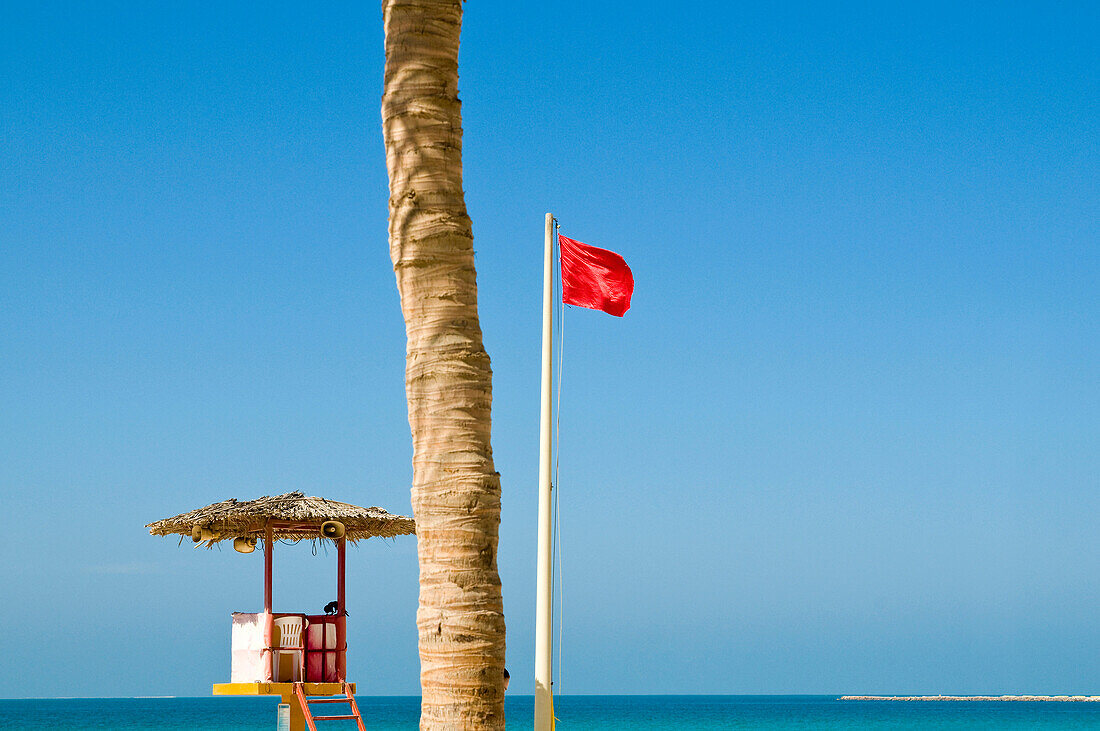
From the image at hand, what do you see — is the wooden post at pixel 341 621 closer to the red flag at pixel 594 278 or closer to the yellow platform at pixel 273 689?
the yellow platform at pixel 273 689

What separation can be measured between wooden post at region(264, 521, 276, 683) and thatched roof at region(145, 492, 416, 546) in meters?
0.09

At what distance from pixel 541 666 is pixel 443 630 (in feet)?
12.0

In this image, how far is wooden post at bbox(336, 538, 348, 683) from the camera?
53.4 ft

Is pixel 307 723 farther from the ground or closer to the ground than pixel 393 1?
closer to the ground

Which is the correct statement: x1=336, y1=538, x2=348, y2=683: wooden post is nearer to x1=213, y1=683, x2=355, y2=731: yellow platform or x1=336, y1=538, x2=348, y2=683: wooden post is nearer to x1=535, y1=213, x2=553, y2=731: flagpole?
x1=213, y1=683, x2=355, y2=731: yellow platform

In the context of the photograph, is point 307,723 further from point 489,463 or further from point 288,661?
point 489,463

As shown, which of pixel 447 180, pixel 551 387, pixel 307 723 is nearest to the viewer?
pixel 447 180

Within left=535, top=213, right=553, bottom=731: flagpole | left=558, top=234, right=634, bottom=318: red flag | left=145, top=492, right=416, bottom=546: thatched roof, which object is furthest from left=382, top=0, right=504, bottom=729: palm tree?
left=145, top=492, right=416, bottom=546: thatched roof

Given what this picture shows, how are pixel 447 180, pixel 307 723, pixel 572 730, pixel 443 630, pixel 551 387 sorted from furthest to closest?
pixel 572 730
pixel 307 723
pixel 551 387
pixel 447 180
pixel 443 630

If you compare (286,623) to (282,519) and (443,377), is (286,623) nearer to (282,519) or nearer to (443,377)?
(282,519)

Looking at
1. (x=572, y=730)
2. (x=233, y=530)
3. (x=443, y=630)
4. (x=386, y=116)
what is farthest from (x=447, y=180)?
(x=572, y=730)

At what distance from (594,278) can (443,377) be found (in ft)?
19.3

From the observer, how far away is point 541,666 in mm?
9969

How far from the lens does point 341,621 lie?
16.4 metres
